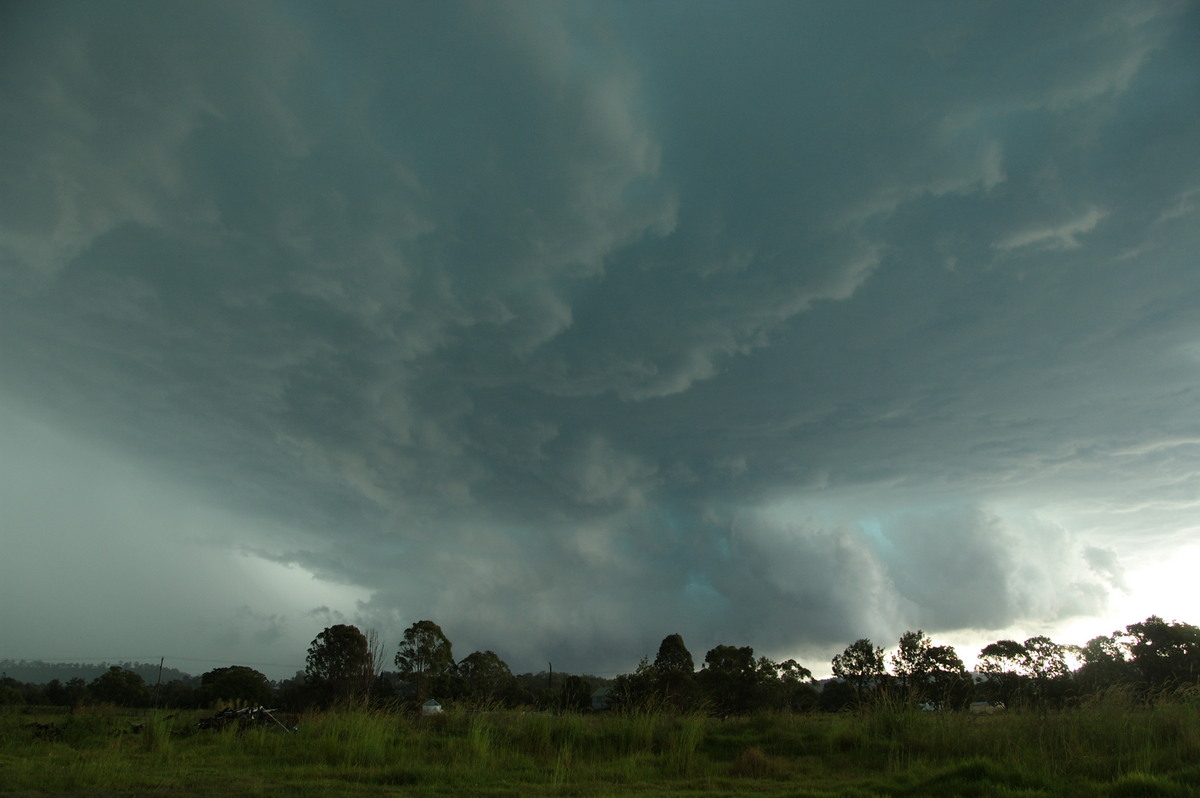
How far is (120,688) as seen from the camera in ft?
148

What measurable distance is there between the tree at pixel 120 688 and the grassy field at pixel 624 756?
109 ft

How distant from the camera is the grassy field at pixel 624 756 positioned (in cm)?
962

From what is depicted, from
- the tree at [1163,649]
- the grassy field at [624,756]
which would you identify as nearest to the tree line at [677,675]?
the tree at [1163,649]

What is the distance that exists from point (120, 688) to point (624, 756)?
48.5 meters

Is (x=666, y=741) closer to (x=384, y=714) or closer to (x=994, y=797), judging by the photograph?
(x=384, y=714)

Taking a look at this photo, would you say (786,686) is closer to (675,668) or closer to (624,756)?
(675,668)

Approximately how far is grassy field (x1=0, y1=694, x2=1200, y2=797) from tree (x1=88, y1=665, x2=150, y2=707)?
109 ft

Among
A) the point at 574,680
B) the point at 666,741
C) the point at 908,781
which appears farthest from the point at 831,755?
the point at 574,680

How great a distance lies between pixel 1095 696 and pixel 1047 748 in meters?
5.33

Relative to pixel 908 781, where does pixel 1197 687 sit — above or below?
above

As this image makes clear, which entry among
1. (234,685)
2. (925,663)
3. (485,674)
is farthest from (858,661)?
(234,685)

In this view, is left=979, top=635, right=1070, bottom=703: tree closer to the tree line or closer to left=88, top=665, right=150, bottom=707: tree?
the tree line

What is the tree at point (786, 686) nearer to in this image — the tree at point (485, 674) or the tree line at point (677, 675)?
the tree line at point (677, 675)

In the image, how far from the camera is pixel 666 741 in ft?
53.6
